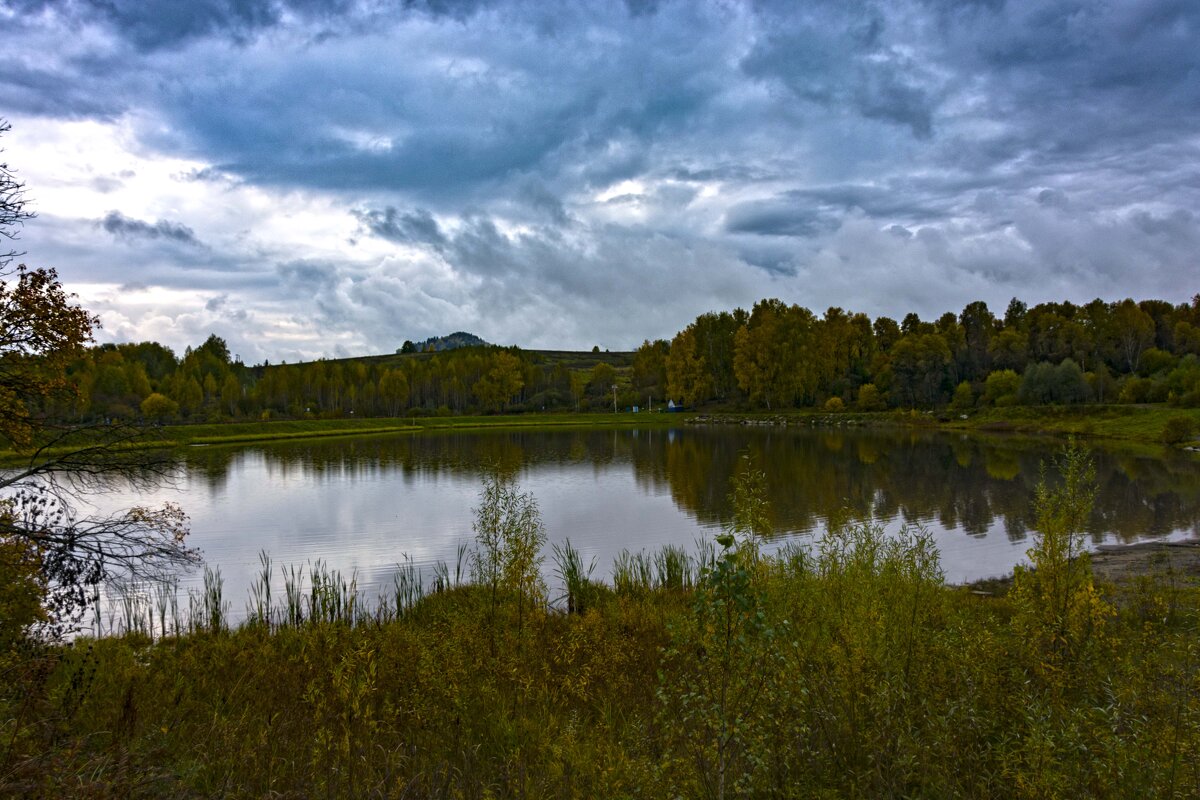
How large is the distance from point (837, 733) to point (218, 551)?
24463 mm

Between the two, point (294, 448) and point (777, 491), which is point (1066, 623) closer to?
point (777, 491)

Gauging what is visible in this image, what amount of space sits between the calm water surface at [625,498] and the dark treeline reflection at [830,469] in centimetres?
16

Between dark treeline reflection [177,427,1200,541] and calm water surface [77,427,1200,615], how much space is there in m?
0.16

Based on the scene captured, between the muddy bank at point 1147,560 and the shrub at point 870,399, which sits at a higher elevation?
the shrub at point 870,399

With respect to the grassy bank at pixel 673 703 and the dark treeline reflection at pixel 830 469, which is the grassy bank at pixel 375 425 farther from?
the grassy bank at pixel 673 703

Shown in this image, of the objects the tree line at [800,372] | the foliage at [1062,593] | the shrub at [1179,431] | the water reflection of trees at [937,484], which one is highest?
the tree line at [800,372]

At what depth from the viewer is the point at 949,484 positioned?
3906 cm

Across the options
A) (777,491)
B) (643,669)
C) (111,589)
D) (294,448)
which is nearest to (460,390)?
(294,448)

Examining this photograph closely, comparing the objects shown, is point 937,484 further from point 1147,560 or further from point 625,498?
point 1147,560

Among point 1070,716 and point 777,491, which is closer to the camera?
point 1070,716

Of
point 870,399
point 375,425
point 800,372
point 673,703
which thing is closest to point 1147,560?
point 673,703

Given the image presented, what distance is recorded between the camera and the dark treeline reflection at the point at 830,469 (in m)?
29.4

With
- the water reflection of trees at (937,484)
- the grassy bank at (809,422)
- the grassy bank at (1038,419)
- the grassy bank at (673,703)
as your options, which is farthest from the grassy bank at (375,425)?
the grassy bank at (673,703)

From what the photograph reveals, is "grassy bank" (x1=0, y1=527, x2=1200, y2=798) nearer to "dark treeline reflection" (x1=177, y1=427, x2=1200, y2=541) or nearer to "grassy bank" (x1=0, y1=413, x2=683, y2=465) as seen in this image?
"dark treeline reflection" (x1=177, y1=427, x2=1200, y2=541)
